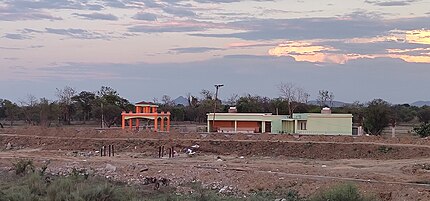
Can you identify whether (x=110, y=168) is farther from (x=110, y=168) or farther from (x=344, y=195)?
(x=344, y=195)

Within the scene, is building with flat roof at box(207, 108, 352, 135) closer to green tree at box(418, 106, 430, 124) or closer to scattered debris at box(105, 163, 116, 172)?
scattered debris at box(105, 163, 116, 172)

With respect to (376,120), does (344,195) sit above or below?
below

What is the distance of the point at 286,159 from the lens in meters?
43.4

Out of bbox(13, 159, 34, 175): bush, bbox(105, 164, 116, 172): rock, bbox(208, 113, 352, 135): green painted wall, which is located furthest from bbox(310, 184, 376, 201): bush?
bbox(208, 113, 352, 135): green painted wall

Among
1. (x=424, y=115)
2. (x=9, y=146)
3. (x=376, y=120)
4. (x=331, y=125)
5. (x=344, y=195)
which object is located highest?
(x=424, y=115)

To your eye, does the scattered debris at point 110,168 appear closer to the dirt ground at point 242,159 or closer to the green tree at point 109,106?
the dirt ground at point 242,159

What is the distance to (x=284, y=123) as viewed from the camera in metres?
63.7

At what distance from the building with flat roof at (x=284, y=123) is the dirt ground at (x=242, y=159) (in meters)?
9.96

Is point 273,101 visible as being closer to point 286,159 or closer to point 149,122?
point 149,122

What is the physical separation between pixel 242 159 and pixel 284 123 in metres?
21.8

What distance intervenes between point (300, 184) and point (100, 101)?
67.0 meters

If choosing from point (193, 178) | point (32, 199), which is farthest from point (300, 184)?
point (32, 199)

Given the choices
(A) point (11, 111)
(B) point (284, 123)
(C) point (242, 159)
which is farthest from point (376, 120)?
(A) point (11, 111)

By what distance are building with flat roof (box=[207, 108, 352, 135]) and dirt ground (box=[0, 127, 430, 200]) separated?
392 inches
